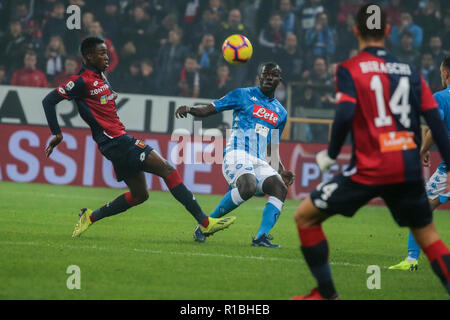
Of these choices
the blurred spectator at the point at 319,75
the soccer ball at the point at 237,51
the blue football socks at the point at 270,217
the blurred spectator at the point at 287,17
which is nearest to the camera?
the blue football socks at the point at 270,217

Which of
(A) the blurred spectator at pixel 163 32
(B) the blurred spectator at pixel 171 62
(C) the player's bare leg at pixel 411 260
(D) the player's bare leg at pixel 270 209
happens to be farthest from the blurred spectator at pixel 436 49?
(C) the player's bare leg at pixel 411 260

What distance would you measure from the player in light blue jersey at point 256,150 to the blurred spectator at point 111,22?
31.7ft

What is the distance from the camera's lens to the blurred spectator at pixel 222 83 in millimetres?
17688

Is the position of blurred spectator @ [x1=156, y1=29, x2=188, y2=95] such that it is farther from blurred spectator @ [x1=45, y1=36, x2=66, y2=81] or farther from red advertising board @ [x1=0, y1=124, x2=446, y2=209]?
red advertising board @ [x1=0, y1=124, x2=446, y2=209]

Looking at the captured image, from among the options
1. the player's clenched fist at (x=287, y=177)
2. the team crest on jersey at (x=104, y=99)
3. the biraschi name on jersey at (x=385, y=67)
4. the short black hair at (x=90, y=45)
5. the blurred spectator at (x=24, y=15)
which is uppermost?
the blurred spectator at (x=24, y=15)

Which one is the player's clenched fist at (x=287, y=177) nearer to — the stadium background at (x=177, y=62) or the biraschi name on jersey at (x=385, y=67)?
the biraschi name on jersey at (x=385, y=67)

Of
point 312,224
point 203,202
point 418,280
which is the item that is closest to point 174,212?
point 203,202

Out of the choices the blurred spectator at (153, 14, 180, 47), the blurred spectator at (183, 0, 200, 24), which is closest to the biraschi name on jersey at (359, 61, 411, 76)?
the blurred spectator at (153, 14, 180, 47)

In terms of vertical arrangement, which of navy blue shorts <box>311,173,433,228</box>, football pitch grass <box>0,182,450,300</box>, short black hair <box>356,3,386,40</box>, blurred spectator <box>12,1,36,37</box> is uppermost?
blurred spectator <box>12,1,36,37</box>

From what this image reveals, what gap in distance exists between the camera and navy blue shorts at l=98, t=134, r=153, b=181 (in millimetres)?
9195

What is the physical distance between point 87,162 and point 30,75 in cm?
275

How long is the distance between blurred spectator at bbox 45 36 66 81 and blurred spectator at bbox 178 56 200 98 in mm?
2711

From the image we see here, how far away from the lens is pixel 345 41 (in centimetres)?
1931

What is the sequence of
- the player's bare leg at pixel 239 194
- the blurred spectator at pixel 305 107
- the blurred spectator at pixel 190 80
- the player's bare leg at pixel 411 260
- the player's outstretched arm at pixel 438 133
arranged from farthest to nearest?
the blurred spectator at pixel 190 80
the blurred spectator at pixel 305 107
the player's bare leg at pixel 239 194
the player's bare leg at pixel 411 260
the player's outstretched arm at pixel 438 133
